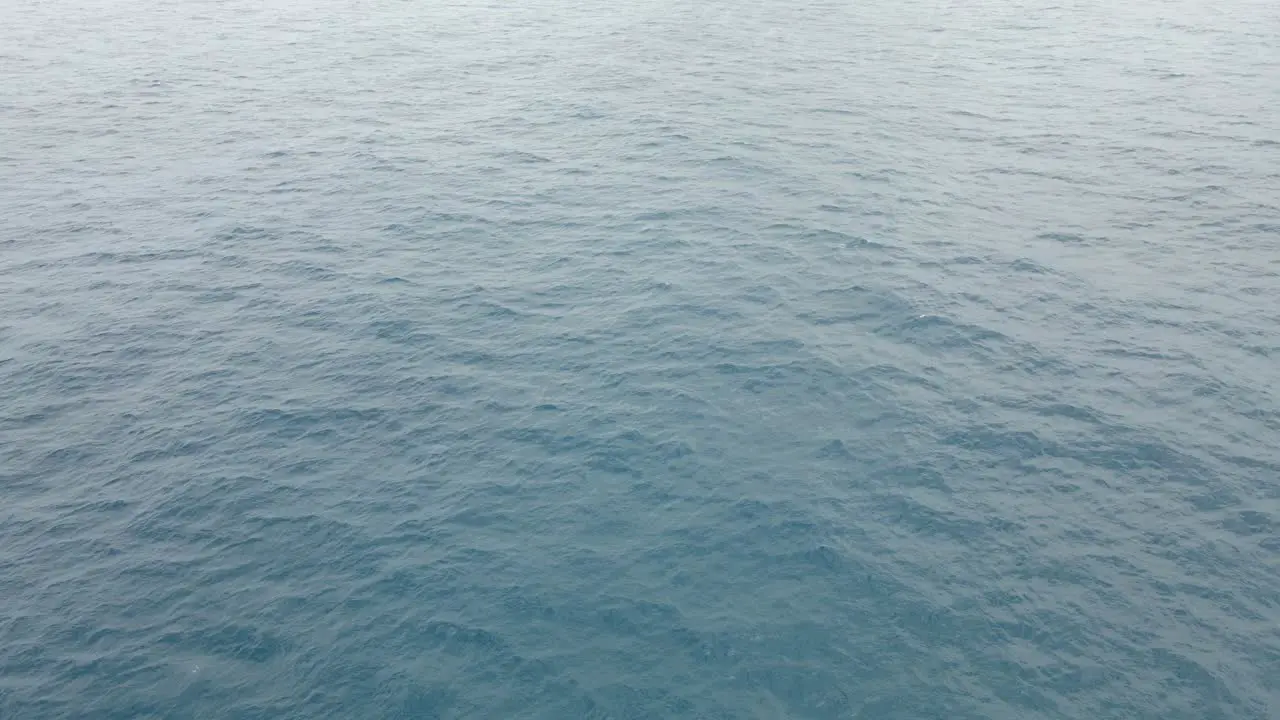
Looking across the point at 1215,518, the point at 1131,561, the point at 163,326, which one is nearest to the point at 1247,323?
the point at 1215,518

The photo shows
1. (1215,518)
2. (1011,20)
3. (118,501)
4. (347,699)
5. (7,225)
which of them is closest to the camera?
(347,699)

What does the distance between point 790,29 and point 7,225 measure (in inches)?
4977

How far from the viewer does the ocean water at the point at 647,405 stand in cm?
4838

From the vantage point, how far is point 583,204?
96938 millimetres

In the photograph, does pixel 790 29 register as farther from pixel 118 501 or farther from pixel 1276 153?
pixel 118 501

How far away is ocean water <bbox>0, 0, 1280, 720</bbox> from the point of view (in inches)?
1905

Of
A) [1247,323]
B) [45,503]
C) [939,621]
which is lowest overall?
[45,503]

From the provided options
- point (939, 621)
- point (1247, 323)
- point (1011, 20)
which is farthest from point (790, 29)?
point (939, 621)

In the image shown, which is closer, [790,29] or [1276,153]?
[1276,153]

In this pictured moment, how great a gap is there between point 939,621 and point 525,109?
95063 millimetres

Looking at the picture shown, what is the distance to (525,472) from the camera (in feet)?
201

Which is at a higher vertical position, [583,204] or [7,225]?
[583,204]

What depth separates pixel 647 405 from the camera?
A: 67438 mm

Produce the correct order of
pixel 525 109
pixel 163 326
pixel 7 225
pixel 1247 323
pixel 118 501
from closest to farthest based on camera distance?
pixel 118 501, pixel 1247 323, pixel 163 326, pixel 7 225, pixel 525 109
